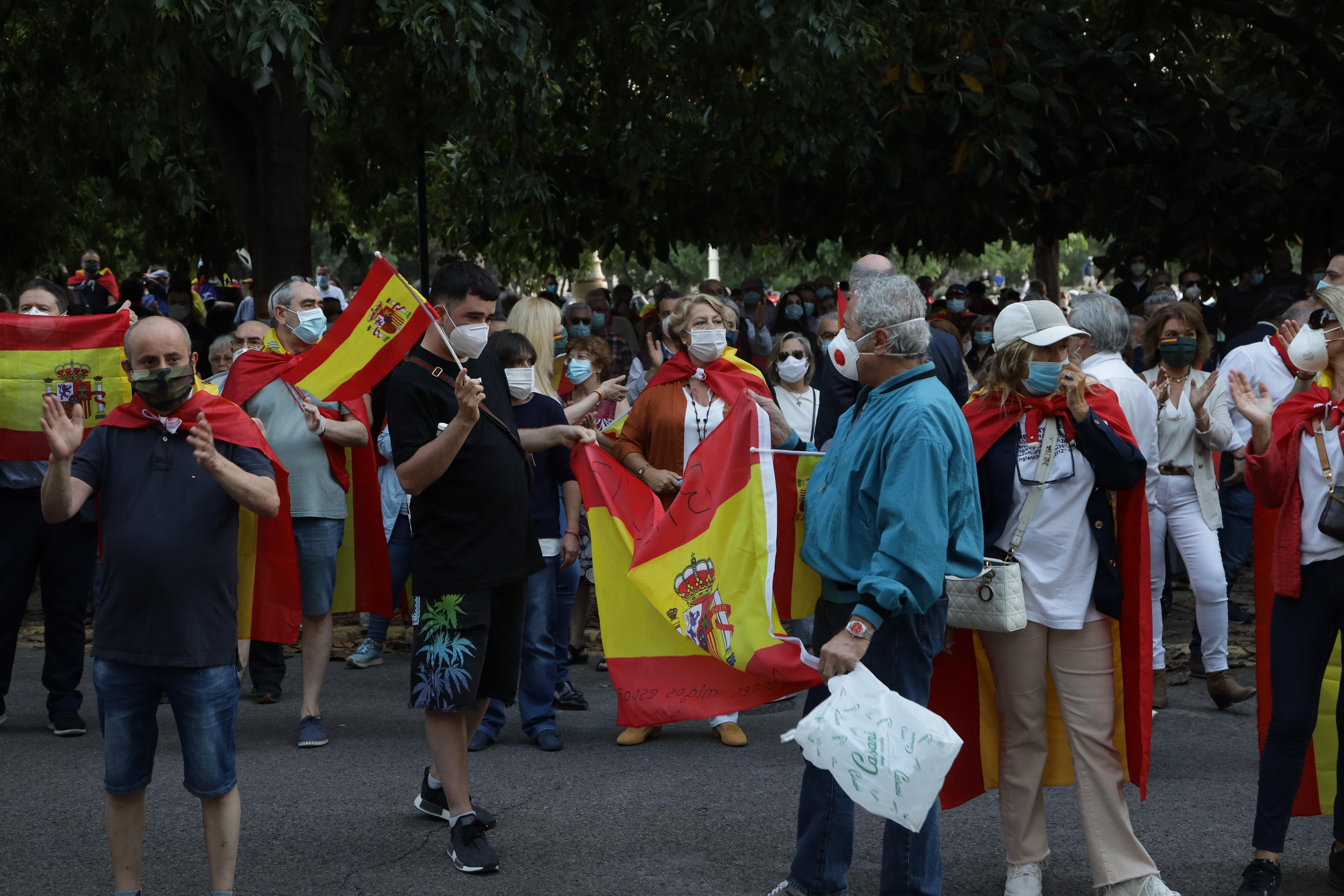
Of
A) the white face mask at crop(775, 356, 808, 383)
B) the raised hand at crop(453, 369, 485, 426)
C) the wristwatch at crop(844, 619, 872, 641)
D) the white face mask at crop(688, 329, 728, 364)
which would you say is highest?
the white face mask at crop(688, 329, 728, 364)

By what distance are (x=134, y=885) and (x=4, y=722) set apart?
3.18 meters

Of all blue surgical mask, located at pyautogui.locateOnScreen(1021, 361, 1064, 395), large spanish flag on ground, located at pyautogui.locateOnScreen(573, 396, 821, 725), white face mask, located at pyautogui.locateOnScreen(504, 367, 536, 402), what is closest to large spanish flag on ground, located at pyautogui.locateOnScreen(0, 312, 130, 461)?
white face mask, located at pyautogui.locateOnScreen(504, 367, 536, 402)

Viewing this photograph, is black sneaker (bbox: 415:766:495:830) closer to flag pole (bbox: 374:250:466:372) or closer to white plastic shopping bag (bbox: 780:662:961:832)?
flag pole (bbox: 374:250:466:372)

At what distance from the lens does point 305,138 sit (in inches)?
415

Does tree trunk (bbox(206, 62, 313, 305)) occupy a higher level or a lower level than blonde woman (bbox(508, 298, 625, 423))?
higher

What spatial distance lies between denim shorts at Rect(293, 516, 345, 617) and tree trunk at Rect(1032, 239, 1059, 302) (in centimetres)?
2041

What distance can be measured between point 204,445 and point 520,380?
2.37 m

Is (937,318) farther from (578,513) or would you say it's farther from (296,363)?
(296,363)

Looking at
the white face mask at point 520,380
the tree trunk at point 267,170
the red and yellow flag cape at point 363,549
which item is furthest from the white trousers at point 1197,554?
the tree trunk at point 267,170

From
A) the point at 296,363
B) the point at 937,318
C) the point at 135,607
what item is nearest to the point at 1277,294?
the point at 937,318

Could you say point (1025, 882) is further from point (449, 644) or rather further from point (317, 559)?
point (317, 559)

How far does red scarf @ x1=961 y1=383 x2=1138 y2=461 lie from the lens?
444cm

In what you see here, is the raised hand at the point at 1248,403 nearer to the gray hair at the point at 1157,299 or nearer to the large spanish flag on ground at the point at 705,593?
the large spanish flag on ground at the point at 705,593

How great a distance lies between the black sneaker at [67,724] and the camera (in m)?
6.65
